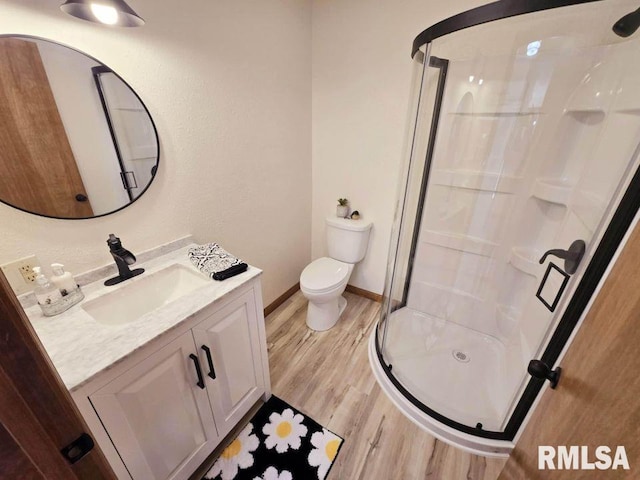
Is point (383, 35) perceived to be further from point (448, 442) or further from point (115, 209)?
point (448, 442)

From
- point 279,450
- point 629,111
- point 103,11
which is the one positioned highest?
point 103,11

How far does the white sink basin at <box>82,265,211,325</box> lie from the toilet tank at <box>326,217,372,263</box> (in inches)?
46.9

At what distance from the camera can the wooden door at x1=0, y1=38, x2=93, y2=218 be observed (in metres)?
0.90

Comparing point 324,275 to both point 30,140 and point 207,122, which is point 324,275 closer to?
point 207,122

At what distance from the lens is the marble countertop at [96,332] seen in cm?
77

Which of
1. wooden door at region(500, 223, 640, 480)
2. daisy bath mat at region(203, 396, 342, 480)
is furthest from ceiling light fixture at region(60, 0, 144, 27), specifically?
daisy bath mat at region(203, 396, 342, 480)

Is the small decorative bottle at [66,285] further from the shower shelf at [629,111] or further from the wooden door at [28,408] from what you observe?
the shower shelf at [629,111]

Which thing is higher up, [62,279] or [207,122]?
[207,122]

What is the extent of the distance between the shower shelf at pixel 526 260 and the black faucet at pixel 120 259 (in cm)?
207

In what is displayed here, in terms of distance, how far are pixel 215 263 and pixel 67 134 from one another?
748 millimetres

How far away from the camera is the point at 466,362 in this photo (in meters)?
1.67

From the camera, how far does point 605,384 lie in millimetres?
520

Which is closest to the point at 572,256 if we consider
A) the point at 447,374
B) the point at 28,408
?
the point at 447,374

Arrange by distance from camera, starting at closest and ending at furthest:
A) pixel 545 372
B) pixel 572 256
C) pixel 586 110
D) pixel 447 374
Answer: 1. pixel 545 372
2. pixel 572 256
3. pixel 586 110
4. pixel 447 374
